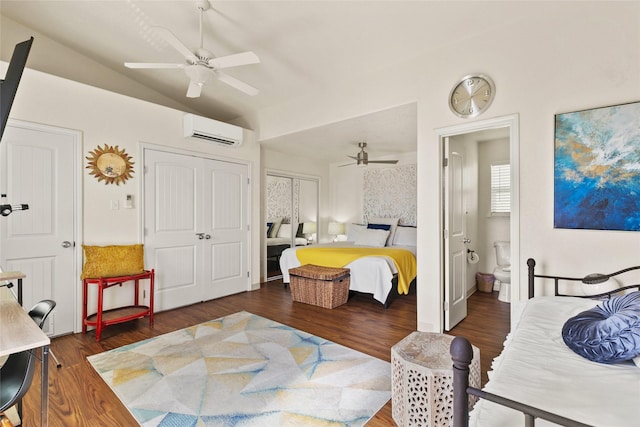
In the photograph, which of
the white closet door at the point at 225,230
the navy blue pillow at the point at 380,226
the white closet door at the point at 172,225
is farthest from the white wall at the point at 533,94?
the navy blue pillow at the point at 380,226

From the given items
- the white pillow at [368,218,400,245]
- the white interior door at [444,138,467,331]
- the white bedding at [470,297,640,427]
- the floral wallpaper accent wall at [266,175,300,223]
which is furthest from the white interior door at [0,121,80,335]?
the white pillow at [368,218,400,245]

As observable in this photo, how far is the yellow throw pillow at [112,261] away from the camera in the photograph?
312 cm

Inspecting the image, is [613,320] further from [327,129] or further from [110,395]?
[327,129]

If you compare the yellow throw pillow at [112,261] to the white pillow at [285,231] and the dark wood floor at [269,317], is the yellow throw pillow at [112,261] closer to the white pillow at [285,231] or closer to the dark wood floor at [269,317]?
the dark wood floor at [269,317]

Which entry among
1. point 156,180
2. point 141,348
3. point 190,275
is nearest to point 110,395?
point 141,348

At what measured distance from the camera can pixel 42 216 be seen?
9.70 feet

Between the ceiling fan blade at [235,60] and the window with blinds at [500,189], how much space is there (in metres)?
4.15

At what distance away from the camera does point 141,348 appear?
2.75 metres

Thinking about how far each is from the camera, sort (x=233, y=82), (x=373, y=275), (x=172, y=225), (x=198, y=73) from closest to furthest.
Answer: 1. (x=198, y=73)
2. (x=233, y=82)
3. (x=172, y=225)
4. (x=373, y=275)

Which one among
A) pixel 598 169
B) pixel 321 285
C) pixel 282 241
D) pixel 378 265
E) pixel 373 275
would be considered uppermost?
pixel 598 169

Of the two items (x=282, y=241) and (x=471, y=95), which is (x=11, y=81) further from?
(x=282, y=241)

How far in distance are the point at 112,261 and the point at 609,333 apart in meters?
4.01

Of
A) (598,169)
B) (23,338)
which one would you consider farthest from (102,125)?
(598,169)

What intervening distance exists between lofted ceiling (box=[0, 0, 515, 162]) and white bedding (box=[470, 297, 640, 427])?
259 centimetres
